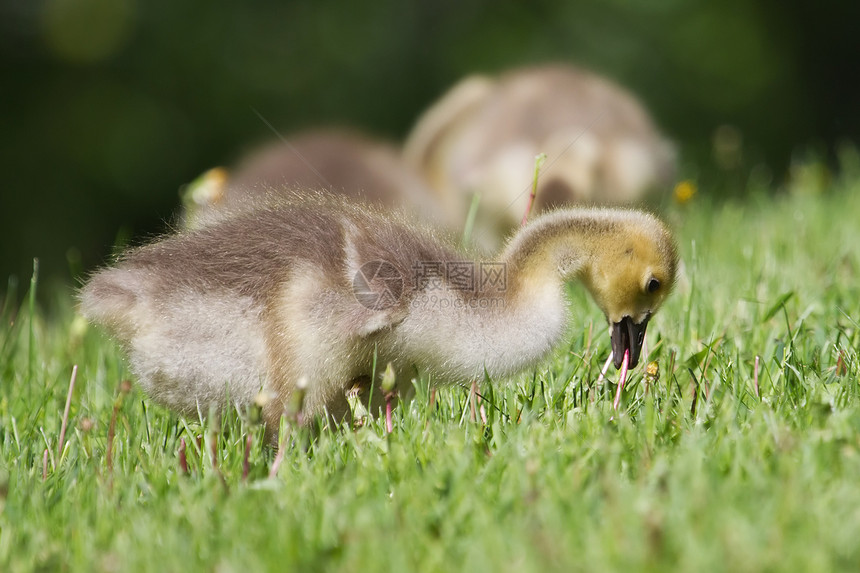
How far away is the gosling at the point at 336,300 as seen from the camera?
94.0 inches

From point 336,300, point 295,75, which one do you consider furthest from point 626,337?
point 295,75

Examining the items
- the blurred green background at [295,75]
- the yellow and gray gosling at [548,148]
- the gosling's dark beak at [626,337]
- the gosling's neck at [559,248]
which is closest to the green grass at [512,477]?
the gosling's dark beak at [626,337]

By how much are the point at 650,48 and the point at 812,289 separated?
20.4ft

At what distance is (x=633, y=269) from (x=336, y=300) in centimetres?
73

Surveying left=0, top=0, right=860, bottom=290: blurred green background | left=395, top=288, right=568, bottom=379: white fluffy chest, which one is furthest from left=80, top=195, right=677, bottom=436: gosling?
left=0, top=0, right=860, bottom=290: blurred green background

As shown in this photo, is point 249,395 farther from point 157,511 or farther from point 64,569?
point 64,569

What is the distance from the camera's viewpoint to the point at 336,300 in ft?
7.81

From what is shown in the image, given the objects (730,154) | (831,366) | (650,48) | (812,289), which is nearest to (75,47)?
(650,48)

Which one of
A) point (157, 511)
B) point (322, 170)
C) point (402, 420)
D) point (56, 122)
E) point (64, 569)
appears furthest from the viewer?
point (56, 122)

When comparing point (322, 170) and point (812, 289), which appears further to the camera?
point (322, 170)

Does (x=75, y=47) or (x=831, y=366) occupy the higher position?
(x=75, y=47)

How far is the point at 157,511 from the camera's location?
6.38ft

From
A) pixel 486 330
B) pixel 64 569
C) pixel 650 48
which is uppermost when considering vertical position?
pixel 650 48

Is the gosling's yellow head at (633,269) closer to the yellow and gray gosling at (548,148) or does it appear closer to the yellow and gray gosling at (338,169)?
the yellow and gray gosling at (548,148)
